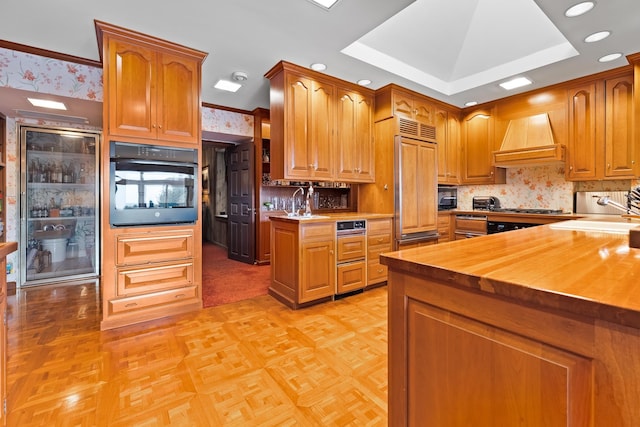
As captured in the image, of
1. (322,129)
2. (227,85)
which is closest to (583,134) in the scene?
(322,129)

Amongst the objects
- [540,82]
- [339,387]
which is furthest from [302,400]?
[540,82]

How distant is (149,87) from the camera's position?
2.58 metres

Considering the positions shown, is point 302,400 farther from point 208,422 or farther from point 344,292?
point 344,292

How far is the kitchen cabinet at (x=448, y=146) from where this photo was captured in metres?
4.52

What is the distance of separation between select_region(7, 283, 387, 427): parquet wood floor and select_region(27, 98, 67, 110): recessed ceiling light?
2.18m

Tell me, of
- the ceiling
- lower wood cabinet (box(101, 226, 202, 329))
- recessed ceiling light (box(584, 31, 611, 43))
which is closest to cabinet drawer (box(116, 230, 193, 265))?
lower wood cabinet (box(101, 226, 202, 329))

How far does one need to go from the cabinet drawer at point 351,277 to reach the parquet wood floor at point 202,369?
368mm

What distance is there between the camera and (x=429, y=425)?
90cm

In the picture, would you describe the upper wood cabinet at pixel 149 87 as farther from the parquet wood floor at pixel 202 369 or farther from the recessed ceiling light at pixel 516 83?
the recessed ceiling light at pixel 516 83

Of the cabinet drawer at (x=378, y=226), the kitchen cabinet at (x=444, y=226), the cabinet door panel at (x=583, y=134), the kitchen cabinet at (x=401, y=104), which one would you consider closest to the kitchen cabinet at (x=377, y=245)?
the cabinet drawer at (x=378, y=226)

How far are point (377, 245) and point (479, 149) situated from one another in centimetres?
264

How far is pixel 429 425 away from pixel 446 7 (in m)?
3.74

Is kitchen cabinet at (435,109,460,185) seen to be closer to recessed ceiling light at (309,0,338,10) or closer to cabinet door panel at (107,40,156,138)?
recessed ceiling light at (309,0,338,10)

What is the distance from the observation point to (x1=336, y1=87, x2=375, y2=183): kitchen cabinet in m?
3.64
